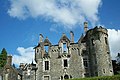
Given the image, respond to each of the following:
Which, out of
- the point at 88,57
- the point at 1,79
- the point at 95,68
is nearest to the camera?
the point at 95,68

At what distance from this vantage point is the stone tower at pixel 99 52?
35719 mm

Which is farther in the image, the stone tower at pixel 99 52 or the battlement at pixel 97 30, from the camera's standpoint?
the battlement at pixel 97 30

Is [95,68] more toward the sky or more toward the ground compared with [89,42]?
more toward the ground

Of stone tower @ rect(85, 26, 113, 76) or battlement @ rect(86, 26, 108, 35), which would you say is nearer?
stone tower @ rect(85, 26, 113, 76)

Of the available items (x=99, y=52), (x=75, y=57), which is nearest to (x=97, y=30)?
(x=99, y=52)

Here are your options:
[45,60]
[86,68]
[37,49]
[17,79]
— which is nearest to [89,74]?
[86,68]

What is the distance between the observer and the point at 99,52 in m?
36.8

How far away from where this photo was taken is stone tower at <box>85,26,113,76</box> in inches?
1406

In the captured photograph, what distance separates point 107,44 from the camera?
126ft

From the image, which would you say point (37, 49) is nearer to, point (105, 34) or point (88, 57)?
point (88, 57)

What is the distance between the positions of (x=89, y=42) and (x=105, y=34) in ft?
10.7

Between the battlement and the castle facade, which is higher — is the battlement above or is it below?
above

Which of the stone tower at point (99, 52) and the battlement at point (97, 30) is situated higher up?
the battlement at point (97, 30)

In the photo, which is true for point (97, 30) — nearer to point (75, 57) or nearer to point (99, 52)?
point (99, 52)
